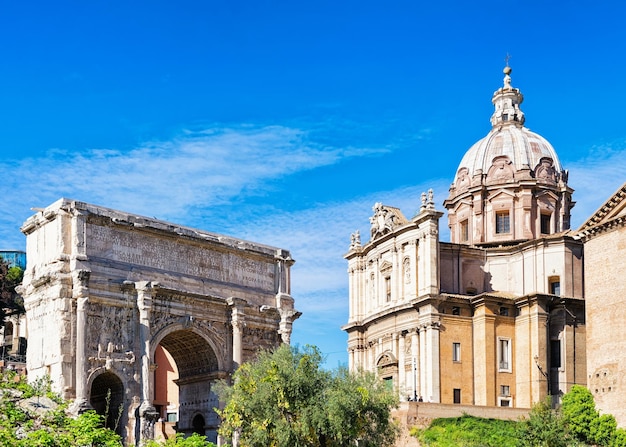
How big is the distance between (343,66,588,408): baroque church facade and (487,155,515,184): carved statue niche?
0.07 meters

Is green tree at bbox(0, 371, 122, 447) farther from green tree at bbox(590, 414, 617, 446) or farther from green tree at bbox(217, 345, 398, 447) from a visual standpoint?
green tree at bbox(590, 414, 617, 446)

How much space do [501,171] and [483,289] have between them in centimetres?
942

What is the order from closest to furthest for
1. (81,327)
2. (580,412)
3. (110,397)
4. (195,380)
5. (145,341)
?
(81,327) → (145,341) → (110,397) → (580,412) → (195,380)

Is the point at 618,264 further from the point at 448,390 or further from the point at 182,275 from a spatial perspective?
the point at 182,275

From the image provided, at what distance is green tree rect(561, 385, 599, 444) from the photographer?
52312mm

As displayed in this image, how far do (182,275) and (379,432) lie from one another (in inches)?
615

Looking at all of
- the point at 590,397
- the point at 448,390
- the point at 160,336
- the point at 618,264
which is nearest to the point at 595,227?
the point at 618,264

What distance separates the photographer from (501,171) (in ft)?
226

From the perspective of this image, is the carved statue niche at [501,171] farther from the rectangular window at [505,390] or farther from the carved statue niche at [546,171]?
the rectangular window at [505,390]

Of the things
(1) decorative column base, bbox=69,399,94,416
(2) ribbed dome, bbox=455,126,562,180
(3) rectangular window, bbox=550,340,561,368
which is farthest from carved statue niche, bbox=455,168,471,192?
(1) decorative column base, bbox=69,399,94,416

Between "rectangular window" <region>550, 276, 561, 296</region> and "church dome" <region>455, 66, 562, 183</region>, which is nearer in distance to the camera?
"rectangular window" <region>550, 276, 561, 296</region>

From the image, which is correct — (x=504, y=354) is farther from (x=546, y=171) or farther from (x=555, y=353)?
(x=546, y=171)

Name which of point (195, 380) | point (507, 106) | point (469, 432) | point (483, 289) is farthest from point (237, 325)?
point (507, 106)

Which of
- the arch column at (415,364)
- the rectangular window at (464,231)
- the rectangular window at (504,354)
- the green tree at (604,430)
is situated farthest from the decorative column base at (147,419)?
the rectangular window at (464,231)
